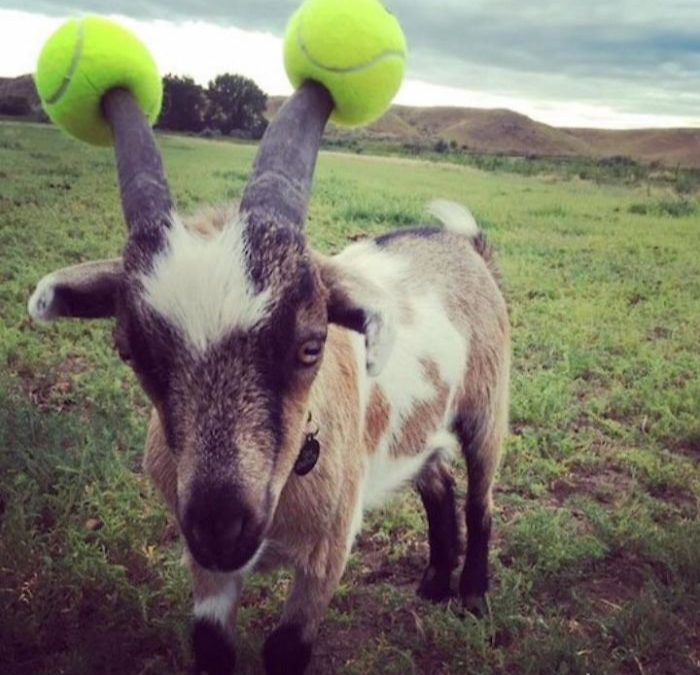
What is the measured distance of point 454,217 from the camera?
10.9 ft

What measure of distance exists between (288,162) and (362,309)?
36 cm

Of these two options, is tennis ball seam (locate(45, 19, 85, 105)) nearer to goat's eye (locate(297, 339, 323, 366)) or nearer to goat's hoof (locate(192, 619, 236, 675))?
goat's eye (locate(297, 339, 323, 366))

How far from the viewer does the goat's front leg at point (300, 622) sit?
2.09 meters

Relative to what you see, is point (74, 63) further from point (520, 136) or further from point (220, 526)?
point (520, 136)

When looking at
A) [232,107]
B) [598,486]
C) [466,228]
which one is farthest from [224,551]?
[232,107]

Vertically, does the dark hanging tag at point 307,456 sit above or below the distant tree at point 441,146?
below

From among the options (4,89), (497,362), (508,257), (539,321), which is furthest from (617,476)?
(4,89)

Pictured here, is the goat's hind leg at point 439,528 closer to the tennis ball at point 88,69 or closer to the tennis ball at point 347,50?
the tennis ball at point 347,50

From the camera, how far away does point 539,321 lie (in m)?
5.32

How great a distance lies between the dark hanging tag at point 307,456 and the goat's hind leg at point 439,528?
3.61 ft

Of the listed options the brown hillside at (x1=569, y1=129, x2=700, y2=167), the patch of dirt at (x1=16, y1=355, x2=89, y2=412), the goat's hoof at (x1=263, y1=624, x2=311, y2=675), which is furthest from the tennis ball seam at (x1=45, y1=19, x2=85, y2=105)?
the brown hillside at (x1=569, y1=129, x2=700, y2=167)

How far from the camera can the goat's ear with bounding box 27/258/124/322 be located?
167 cm

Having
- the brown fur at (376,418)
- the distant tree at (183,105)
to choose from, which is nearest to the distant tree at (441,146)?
the distant tree at (183,105)

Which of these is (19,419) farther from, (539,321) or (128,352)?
(539,321)
